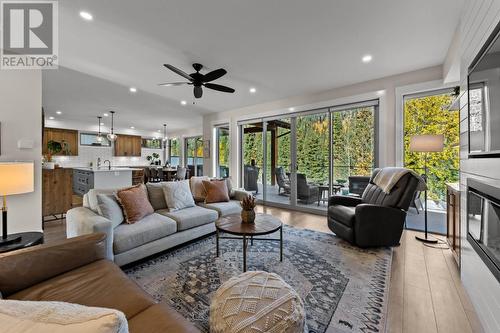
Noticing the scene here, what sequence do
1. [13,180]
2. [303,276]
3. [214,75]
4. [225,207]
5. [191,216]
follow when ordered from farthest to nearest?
[225,207]
[214,75]
[191,216]
[303,276]
[13,180]

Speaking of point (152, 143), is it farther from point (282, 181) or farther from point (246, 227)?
point (246, 227)

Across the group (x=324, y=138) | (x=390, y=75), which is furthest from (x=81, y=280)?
(x=390, y=75)

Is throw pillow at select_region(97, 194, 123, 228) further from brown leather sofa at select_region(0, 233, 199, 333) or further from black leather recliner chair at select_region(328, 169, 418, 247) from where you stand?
black leather recliner chair at select_region(328, 169, 418, 247)

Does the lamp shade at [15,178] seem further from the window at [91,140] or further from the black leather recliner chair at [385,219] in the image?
the window at [91,140]

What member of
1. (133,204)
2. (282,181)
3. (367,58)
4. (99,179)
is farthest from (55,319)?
(99,179)

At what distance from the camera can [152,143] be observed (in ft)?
35.7

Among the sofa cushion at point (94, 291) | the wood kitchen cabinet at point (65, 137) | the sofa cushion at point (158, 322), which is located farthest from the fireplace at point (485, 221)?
the wood kitchen cabinet at point (65, 137)

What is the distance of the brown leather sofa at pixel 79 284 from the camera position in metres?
1.06

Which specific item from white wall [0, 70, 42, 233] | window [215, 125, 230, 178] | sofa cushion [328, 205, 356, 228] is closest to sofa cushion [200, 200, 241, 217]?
sofa cushion [328, 205, 356, 228]

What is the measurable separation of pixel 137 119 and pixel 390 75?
7775 mm

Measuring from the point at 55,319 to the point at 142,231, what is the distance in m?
2.02

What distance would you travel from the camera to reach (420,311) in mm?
1743

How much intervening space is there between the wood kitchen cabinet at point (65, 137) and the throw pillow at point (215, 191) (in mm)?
7152

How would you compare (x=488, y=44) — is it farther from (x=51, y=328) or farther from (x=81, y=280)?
(x=81, y=280)
